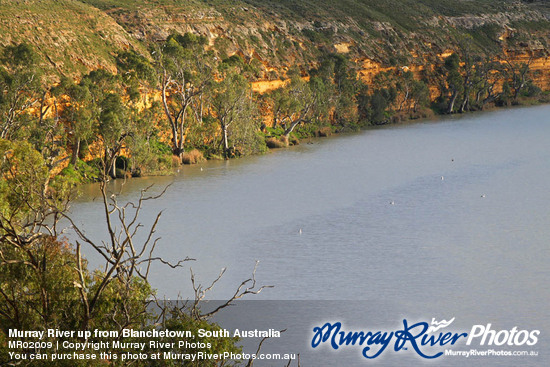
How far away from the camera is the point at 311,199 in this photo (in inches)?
1745

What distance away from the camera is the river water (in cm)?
2491

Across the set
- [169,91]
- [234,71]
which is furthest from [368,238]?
[169,91]

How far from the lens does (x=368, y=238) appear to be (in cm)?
3494

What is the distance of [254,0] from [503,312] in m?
74.1

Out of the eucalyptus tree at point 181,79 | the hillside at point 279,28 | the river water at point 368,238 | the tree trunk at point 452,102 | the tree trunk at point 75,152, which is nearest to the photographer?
the river water at point 368,238

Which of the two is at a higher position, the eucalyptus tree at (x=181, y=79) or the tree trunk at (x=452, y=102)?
the eucalyptus tree at (x=181, y=79)

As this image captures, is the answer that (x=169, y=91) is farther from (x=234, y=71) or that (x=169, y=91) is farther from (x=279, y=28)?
(x=279, y=28)

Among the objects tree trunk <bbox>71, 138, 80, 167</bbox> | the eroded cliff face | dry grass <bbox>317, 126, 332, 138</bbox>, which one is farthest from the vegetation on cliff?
dry grass <bbox>317, 126, 332, 138</bbox>

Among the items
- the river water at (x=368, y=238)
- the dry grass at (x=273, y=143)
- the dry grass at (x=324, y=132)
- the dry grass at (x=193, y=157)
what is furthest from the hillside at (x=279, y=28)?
the river water at (x=368, y=238)

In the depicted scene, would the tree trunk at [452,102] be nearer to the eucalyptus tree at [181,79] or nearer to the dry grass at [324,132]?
the dry grass at [324,132]

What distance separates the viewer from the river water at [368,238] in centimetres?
2491

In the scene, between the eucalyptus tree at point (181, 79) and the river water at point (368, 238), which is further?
the eucalyptus tree at point (181, 79)

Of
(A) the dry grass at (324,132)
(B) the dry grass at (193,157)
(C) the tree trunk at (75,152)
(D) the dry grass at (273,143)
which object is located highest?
(C) the tree trunk at (75,152)

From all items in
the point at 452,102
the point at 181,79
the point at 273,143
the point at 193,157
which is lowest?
the point at 452,102
